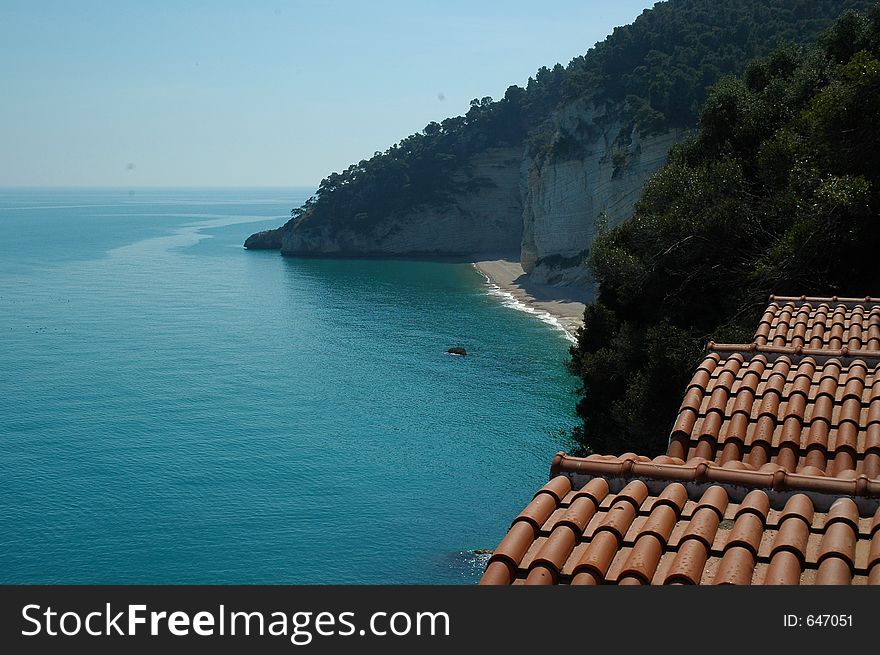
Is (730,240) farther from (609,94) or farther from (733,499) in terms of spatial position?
(609,94)

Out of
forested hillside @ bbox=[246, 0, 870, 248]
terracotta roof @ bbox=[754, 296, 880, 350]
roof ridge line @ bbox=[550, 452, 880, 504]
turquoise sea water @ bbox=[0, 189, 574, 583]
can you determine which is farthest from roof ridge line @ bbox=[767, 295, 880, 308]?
forested hillside @ bbox=[246, 0, 870, 248]

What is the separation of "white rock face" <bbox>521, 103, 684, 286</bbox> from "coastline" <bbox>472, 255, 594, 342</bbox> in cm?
146

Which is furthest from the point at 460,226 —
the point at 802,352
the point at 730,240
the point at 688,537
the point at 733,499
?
the point at 688,537

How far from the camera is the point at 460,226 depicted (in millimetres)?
115812

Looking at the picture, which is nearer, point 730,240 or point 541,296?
point 730,240

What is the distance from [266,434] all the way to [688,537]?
35.9 metres

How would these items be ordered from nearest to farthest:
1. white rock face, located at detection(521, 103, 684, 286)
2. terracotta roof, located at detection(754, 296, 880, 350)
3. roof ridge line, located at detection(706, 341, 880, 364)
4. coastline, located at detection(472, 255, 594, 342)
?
roof ridge line, located at detection(706, 341, 880, 364) → terracotta roof, located at detection(754, 296, 880, 350) → coastline, located at detection(472, 255, 594, 342) → white rock face, located at detection(521, 103, 684, 286)

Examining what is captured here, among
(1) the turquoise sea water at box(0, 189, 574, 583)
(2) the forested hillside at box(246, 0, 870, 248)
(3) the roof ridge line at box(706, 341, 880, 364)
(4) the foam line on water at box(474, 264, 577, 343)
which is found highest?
(2) the forested hillside at box(246, 0, 870, 248)

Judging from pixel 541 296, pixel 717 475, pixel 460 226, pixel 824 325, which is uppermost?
pixel 460 226

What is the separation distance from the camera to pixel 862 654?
13.9 ft

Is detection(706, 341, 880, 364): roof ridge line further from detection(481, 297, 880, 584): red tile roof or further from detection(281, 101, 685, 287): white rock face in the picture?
detection(281, 101, 685, 287): white rock face

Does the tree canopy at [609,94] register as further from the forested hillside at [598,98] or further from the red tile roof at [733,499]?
the red tile roof at [733,499]

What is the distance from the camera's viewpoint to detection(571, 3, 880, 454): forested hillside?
1950 centimetres

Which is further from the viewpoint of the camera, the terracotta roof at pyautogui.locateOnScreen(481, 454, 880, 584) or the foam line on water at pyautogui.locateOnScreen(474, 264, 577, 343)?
the foam line on water at pyautogui.locateOnScreen(474, 264, 577, 343)
